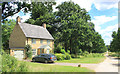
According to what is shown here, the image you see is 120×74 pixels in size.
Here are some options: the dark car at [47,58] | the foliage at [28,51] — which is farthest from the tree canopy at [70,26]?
the dark car at [47,58]

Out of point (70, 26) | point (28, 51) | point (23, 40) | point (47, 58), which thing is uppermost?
point (70, 26)

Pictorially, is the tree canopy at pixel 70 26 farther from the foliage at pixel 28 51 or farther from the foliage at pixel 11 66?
the foliage at pixel 11 66

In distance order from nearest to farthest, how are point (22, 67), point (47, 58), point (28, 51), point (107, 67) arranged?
point (22, 67) < point (107, 67) < point (47, 58) < point (28, 51)

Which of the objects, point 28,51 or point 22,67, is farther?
point 28,51

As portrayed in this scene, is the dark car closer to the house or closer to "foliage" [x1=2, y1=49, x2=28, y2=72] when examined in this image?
the house

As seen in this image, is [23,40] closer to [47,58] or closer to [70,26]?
[47,58]

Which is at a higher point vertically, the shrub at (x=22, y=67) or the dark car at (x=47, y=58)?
the shrub at (x=22, y=67)

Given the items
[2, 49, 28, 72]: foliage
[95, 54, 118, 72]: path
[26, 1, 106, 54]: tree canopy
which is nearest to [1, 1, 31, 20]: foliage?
[2, 49, 28, 72]: foliage

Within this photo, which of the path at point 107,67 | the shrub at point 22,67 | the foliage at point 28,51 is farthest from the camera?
the foliage at point 28,51

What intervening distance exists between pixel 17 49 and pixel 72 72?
68.3 ft

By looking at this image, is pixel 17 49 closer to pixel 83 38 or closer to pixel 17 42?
pixel 17 42

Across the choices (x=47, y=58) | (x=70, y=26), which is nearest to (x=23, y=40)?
(x=47, y=58)

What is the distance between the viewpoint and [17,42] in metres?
29.7

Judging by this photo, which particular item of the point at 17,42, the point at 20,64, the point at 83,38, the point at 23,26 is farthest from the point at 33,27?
the point at 20,64
